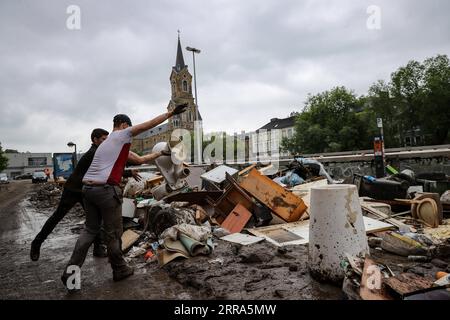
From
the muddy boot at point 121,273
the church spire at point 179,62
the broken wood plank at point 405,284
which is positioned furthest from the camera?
the church spire at point 179,62

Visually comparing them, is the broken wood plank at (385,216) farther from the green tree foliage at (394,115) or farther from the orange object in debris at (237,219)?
the green tree foliage at (394,115)

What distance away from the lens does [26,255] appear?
516cm

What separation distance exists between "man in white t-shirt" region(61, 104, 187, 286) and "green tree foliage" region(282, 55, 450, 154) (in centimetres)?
4396

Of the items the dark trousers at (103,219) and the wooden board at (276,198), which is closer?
the dark trousers at (103,219)

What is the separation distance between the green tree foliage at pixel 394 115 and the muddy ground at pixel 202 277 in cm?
4292

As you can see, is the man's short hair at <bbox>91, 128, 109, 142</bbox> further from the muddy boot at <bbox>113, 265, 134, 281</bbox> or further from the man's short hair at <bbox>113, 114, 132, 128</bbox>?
the muddy boot at <bbox>113, 265, 134, 281</bbox>

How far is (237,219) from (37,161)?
11428 cm

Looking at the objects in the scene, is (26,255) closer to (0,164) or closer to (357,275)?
(357,275)

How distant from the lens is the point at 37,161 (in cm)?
10062

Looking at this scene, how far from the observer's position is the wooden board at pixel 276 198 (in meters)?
5.59

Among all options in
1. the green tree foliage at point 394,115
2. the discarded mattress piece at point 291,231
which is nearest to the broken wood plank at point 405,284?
the discarded mattress piece at point 291,231

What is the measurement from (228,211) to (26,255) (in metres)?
3.64

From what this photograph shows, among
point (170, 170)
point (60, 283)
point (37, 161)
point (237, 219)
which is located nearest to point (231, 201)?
point (237, 219)
